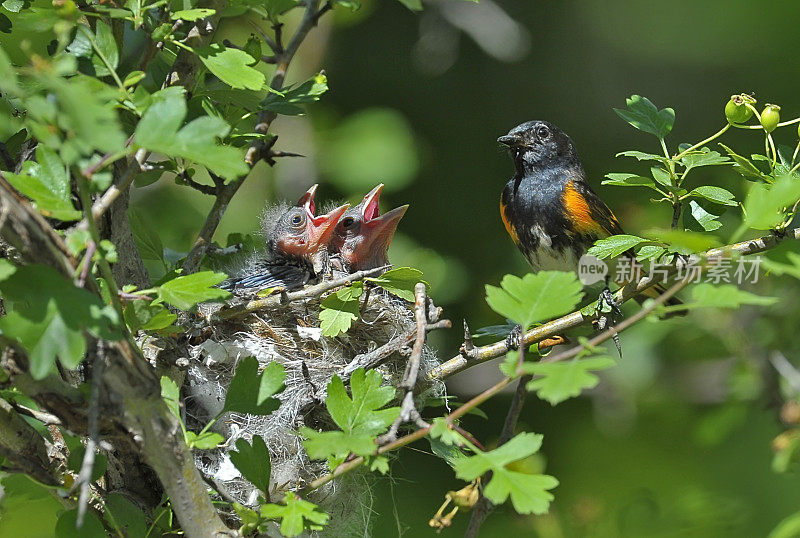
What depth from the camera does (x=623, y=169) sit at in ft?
14.5

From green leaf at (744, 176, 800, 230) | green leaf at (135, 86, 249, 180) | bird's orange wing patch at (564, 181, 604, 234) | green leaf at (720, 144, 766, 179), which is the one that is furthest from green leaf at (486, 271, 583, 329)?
bird's orange wing patch at (564, 181, 604, 234)

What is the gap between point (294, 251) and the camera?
9.57 feet

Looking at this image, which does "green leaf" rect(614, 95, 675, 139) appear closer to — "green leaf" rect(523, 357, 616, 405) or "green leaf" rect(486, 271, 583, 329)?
"green leaf" rect(486, 271, 583, 329)

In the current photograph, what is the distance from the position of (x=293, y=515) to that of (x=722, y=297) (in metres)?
0.67

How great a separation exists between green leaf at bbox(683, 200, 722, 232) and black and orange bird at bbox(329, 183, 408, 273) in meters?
1.05

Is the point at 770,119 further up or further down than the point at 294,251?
further up

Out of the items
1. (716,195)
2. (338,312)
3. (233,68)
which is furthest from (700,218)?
(233,68)

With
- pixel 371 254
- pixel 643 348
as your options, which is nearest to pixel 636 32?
pixel 643 348

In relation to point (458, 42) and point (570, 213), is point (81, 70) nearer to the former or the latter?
point (570, 213)

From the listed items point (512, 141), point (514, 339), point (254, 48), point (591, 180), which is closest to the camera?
point (254, 48)

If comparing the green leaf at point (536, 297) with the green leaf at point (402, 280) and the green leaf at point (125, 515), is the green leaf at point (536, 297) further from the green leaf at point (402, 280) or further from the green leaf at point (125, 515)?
the green leaf at point (125, 515)

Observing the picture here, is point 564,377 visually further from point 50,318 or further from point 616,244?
point 616,244

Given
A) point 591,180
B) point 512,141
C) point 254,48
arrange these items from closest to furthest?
point 254,48
point 512,141
point 591,180

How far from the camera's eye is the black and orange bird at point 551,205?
112 inches
